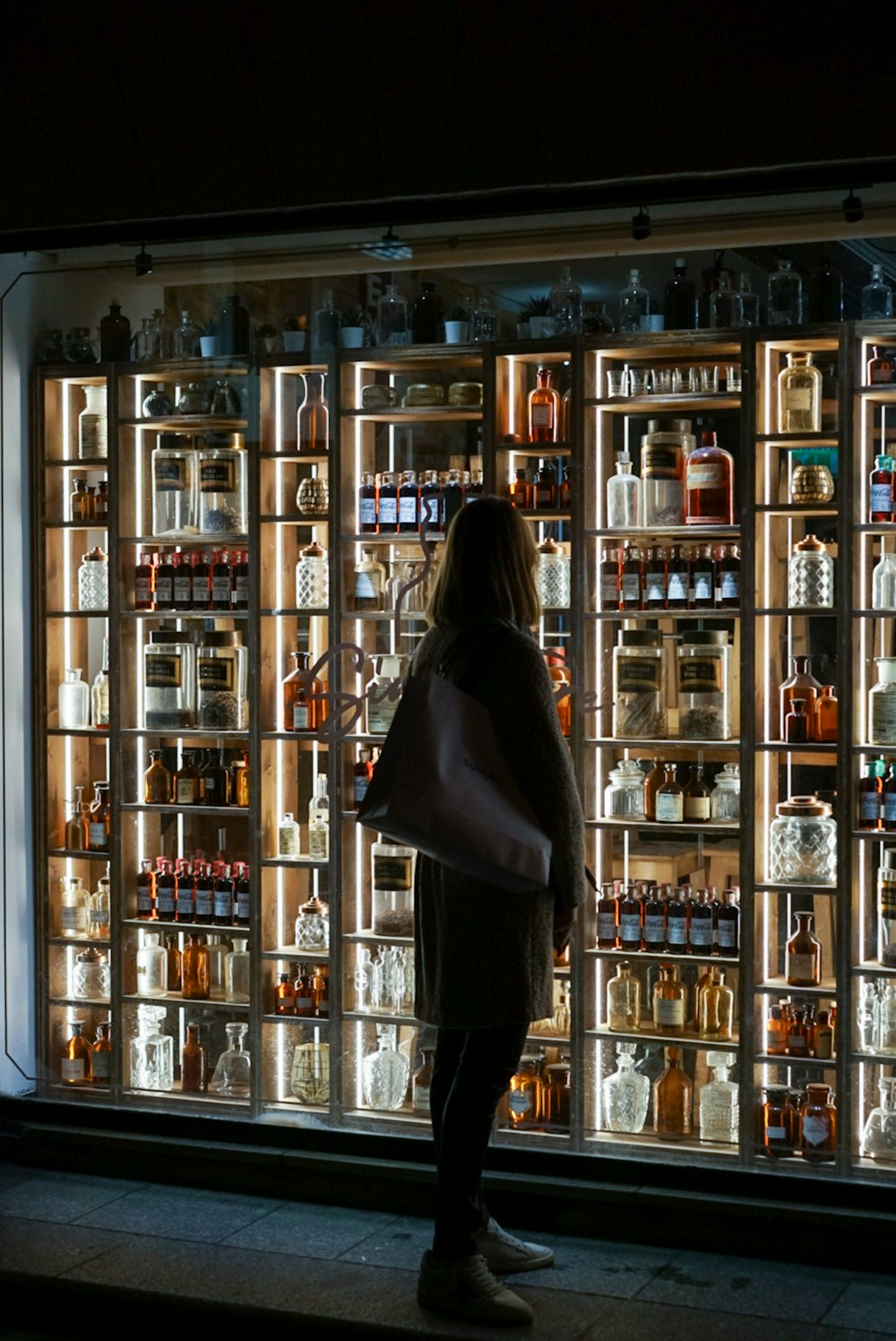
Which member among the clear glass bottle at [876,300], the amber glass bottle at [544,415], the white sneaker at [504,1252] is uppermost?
the clear glass bottle at [876,300]

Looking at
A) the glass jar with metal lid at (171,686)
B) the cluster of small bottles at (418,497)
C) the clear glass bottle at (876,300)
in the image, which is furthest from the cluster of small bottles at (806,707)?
the glass jar with metal lid at (171,686)

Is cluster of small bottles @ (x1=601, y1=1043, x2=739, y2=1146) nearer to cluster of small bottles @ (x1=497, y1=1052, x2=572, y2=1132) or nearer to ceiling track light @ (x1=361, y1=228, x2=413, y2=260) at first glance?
cluster of small bottles @ (x1=497, y1=1052, x2=572, y2=1132)

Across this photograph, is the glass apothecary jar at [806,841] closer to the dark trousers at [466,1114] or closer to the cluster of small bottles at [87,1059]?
the dark trousers at [466,1114]

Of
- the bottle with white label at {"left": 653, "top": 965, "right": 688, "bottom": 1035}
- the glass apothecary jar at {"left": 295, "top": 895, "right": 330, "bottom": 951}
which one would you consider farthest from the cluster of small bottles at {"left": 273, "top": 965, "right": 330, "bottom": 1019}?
the bottle with white label at {"left": 653, "top": 965, "right": 688, "bottom": 1035}

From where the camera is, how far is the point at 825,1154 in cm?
438

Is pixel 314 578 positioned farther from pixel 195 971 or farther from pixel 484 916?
pixel 484 916

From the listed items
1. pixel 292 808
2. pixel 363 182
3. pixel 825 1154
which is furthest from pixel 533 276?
pixel 825 1154

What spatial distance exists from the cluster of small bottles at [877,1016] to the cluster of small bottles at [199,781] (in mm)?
1912

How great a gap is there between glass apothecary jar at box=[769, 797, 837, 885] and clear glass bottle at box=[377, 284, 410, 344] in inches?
69.6

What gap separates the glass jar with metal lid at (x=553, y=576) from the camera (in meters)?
4.65

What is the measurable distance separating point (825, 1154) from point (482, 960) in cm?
147

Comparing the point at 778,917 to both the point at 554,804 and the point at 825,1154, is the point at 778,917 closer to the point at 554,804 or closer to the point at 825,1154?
the point at 825,1154

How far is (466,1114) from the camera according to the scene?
3.52 metres

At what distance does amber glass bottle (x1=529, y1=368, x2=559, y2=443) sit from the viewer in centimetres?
466
